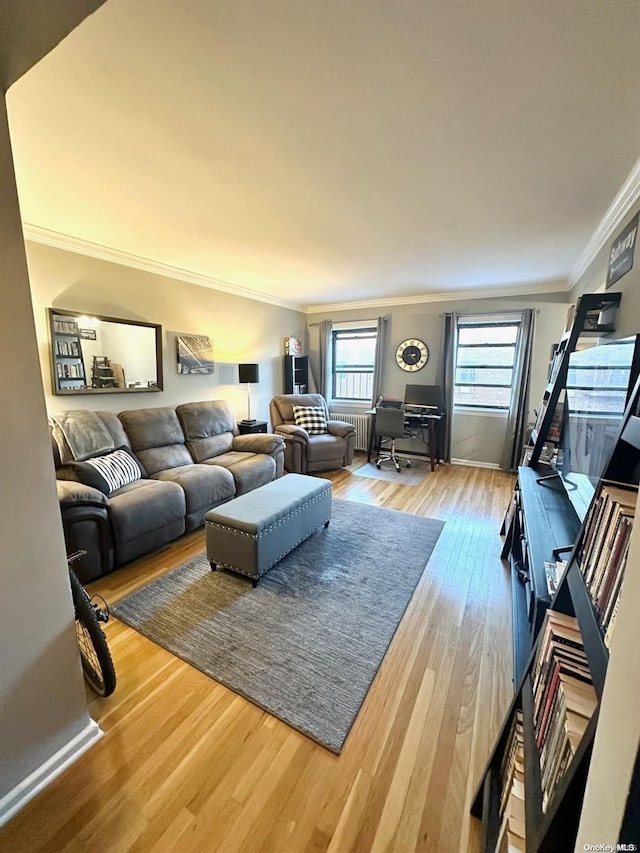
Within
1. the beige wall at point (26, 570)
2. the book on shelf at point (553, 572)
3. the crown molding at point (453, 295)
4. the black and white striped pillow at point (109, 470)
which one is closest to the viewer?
the beige wall at point (26, 570)

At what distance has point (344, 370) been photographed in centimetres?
584

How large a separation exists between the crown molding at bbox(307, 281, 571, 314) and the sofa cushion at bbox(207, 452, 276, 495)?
3062 millimetres

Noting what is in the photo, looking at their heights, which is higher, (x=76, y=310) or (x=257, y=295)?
(x=257, y=295)

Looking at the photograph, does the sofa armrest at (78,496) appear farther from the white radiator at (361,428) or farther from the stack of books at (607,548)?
the white radiator at (361,428)

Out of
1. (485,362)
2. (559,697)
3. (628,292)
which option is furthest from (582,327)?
(485,362)

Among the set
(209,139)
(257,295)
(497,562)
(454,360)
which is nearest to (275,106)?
(209,139)

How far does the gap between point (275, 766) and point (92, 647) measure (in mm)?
867

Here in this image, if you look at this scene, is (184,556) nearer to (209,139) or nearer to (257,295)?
(209,139)

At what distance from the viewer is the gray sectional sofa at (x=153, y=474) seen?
86.1 inches

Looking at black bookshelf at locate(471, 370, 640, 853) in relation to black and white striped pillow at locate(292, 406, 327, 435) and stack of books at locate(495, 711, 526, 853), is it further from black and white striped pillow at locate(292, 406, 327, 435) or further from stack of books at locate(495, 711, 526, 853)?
black and white striped pillow at locate(292, 406, 327, 435)

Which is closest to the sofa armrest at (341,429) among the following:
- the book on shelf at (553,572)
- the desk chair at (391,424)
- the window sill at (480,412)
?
the desk chair at (391,424)

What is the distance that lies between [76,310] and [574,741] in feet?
12.7

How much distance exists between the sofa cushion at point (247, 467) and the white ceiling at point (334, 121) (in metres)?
2.09

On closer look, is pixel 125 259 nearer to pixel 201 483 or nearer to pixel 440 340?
pixel 201 483
